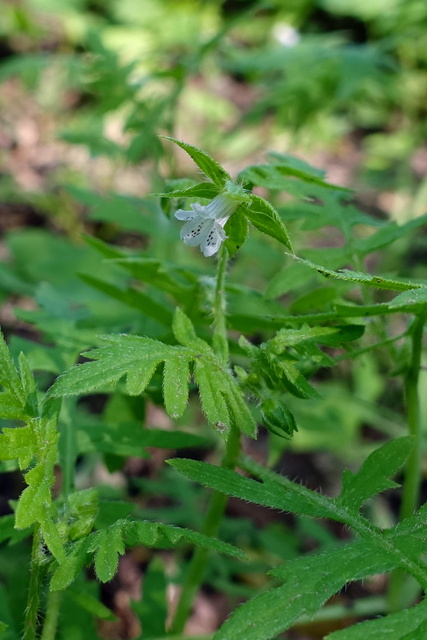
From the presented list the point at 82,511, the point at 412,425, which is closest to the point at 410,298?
the point at 412,425

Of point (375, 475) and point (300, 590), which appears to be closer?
point (300, 590)

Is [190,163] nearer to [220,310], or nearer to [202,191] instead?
[220,310]

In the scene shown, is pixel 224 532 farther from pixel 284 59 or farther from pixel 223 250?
pixel 284 59

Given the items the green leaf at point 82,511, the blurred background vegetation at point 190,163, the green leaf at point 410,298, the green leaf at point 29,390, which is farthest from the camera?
the blurred background vegetation at point 190,163

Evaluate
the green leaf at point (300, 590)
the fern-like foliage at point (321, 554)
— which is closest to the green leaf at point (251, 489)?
the fern-like foliage at point (321, 554)

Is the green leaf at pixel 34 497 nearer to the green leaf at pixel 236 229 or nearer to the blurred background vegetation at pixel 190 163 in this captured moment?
the blurred background vegetation at pixel 190 163

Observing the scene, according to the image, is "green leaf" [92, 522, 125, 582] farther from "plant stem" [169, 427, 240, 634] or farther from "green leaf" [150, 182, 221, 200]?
"green leaf" [150, 182, 221, 200]
